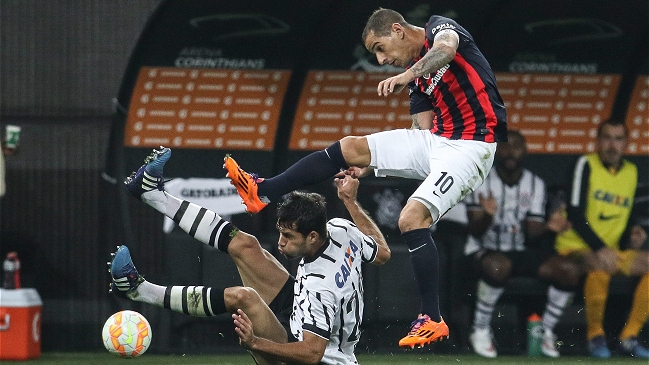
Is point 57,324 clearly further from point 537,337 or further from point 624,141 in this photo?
point 624,141

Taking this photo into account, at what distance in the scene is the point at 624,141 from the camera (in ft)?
32.4

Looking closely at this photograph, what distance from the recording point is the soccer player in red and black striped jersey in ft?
21.8

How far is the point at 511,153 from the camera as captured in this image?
9.84 metres

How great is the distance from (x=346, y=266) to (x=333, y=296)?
0.22 meters

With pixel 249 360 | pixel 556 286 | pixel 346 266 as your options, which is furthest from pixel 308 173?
pixel 556 286

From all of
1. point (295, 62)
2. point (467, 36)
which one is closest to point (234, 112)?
point (295, 62)

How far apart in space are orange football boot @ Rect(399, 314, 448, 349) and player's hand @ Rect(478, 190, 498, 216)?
3.37 m

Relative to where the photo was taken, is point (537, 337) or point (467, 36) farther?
point (537, 337)

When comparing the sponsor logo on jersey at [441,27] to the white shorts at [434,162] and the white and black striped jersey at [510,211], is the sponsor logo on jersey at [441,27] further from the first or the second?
the white and black striped jersey at [510,211]

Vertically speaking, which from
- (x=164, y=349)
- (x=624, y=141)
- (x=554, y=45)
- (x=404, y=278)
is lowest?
(x=164, y=349)

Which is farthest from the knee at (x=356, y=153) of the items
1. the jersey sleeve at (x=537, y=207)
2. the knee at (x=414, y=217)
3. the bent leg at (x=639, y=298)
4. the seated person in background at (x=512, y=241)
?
the bent leg at (x=639, y=298)

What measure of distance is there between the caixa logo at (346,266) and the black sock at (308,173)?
0.43 metres

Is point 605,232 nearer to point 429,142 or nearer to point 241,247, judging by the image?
point 429,142

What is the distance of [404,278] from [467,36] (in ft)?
10.7
